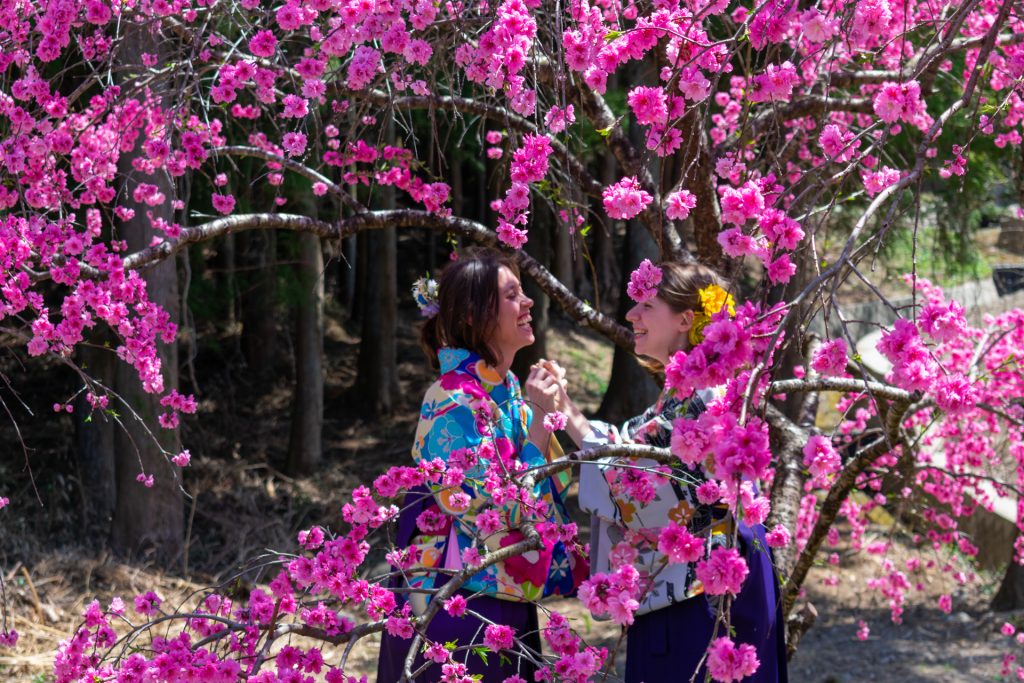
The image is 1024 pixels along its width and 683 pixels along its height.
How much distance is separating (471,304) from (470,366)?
156mm

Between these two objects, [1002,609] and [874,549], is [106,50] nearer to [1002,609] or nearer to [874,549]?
[874,549]

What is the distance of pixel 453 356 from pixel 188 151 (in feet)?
4.08

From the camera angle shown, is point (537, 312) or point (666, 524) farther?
point (537, 312)

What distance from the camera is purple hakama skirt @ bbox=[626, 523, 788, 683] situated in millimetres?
2539

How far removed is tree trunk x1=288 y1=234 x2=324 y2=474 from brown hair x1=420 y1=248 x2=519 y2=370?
21.6 ft


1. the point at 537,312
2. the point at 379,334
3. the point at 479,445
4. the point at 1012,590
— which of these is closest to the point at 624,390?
the point at 537,312

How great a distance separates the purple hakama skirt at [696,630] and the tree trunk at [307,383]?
22.5ft

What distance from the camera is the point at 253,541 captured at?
773cm

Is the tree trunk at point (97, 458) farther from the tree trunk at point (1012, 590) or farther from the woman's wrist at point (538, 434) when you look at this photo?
the tree trunk at point (1012, 590)

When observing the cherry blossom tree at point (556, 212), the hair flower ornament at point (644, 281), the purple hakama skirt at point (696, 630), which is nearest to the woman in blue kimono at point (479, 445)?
the cherry blossom tree at point (556, 212)

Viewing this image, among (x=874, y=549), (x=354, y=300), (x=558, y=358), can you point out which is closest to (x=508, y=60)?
(x=874, y=549)

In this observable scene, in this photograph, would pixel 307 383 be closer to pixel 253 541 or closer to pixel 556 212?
pixel 253 541

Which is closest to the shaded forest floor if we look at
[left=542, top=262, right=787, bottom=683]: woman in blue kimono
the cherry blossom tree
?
the cherry blossom tree

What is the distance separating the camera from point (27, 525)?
7230 mm
